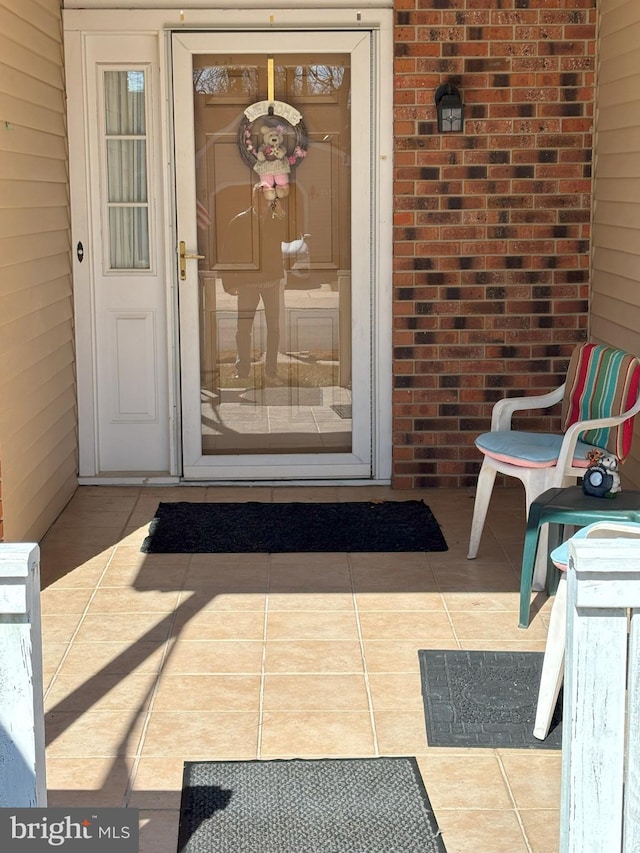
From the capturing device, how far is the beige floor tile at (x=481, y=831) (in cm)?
282

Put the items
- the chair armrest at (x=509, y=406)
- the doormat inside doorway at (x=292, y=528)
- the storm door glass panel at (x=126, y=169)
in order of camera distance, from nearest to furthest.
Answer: the chair armrest at (x=509, y=406) → the doormat inside doorway at (x=292, y=528) → the storm door glass panel at (x=126, y=169)

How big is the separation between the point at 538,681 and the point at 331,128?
3.20 metres

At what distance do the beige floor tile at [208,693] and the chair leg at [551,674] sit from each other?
81 centimetres

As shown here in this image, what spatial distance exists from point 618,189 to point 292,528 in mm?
2101

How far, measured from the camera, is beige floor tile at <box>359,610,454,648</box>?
4.16 meters

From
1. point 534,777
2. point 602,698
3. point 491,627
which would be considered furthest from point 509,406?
point 602,698

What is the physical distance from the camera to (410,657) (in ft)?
13.1

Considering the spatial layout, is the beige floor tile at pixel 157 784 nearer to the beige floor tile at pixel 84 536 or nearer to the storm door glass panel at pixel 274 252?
the beige floor tile at pixel 84 536

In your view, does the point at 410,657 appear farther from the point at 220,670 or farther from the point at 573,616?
the point at 573,616

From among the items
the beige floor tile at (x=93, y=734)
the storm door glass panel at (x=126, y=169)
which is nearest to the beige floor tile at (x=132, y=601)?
the beige floor tile at (x=93, y=734)

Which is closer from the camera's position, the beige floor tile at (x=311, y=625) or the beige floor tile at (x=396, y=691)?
the beige floor tile at (x=396, y=691)

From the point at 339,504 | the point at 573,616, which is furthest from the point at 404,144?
the point at 573,616

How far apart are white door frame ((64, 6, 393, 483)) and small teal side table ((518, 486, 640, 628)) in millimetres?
2016

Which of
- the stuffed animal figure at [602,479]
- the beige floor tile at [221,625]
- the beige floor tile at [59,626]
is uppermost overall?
the stuffed animal figure at [602,479]
